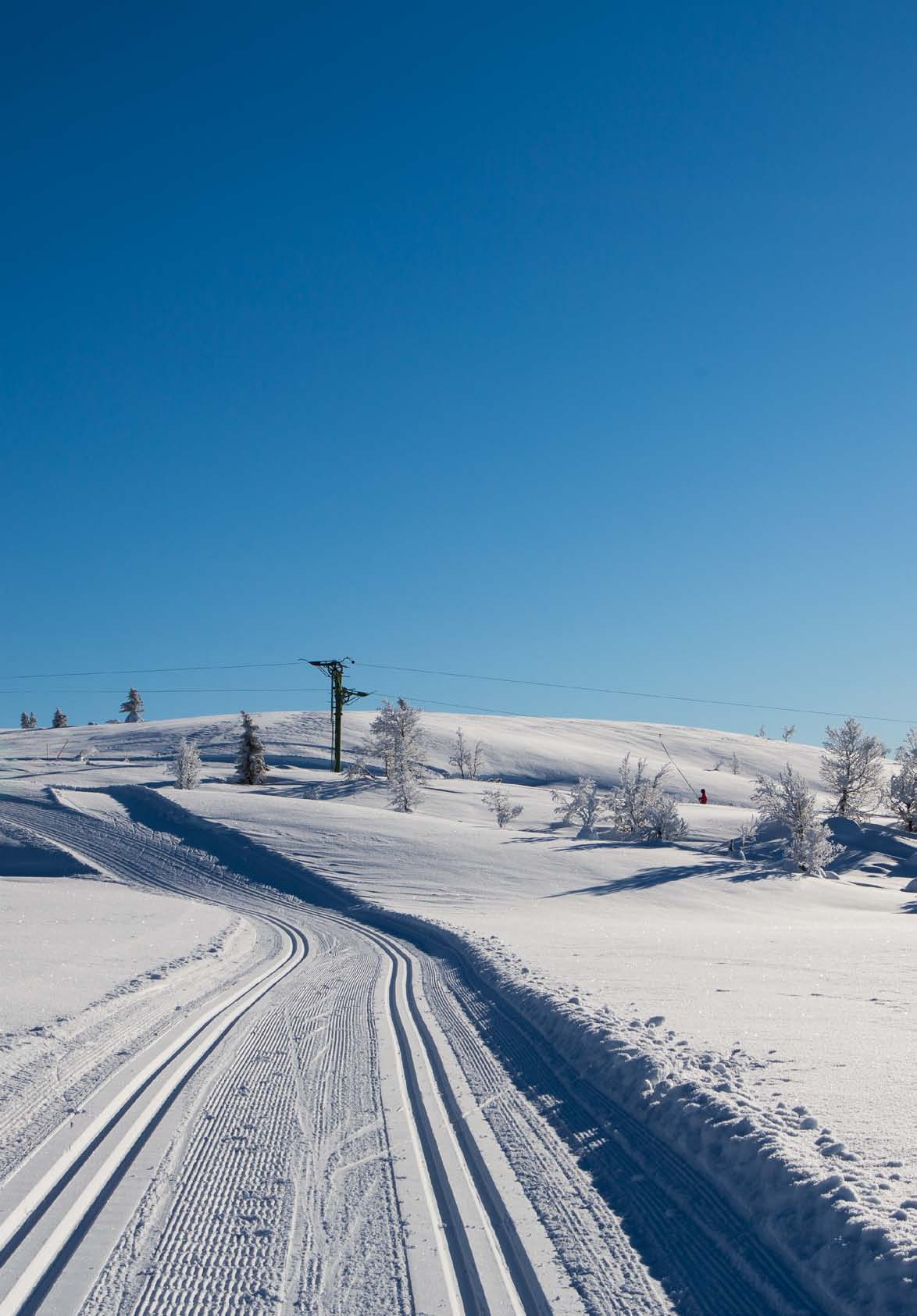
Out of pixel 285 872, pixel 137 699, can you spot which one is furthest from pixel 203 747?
pixel 285 872

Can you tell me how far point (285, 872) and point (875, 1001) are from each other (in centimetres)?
2281

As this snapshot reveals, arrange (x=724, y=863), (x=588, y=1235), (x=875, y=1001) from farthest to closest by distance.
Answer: (x=724, y=863), (x=875, y=1001), (x=588, y=1235)

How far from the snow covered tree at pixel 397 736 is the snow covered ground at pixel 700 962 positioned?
2659 millimetres

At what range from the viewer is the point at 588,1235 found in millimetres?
4211

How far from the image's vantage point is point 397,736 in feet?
194

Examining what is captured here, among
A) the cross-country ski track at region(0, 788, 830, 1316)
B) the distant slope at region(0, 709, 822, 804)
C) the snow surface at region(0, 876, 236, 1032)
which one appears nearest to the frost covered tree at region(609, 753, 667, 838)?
the snow surface at region(0, 876, 236, 1032)

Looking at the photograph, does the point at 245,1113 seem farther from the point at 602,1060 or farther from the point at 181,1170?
the point at 602,1060

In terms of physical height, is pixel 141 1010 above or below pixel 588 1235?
below

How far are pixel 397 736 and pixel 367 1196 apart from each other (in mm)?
54550

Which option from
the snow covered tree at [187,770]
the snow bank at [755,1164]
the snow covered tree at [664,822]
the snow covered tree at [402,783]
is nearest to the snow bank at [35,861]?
the snow covered tree at [187,770]

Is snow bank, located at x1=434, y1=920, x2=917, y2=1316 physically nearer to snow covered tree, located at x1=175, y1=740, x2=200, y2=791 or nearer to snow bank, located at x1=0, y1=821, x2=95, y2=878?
snow bank, located at x1=0, y1=821, x2=95, y2=878

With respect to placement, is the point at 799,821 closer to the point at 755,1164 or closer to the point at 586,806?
the point at 586,806

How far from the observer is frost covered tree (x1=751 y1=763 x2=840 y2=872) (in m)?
37.8

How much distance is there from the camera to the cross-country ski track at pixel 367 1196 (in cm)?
370
